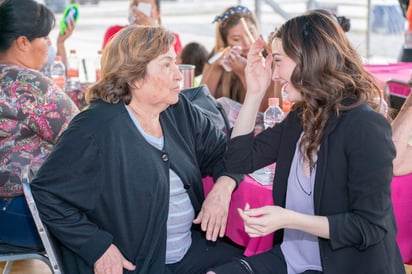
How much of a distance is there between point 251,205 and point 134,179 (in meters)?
0.44

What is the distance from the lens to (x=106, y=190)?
1810 millimetres

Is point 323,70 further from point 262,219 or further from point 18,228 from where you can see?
point 18,228

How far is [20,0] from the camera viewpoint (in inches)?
96.3

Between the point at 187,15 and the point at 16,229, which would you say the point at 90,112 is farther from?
the point at 187,15

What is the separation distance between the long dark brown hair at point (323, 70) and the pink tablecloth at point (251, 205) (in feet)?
1.39

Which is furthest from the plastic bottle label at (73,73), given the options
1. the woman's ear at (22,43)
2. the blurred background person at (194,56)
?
the woman's ear at (22,43)

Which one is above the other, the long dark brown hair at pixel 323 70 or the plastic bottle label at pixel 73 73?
the long dark brown hair at pixel 323 70

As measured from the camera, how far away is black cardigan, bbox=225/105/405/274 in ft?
4.87

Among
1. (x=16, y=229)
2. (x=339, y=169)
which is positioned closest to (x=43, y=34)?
(x=16, y=229)

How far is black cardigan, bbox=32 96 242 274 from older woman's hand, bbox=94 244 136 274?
16 millimetres

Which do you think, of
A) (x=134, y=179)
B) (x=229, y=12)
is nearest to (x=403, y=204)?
(x=134, y=179)

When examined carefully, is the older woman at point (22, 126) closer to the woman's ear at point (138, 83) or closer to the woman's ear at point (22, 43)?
the woman's ear at point (22, 43)

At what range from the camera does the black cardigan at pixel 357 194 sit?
4.87ft

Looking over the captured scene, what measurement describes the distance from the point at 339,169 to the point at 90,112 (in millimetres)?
768
